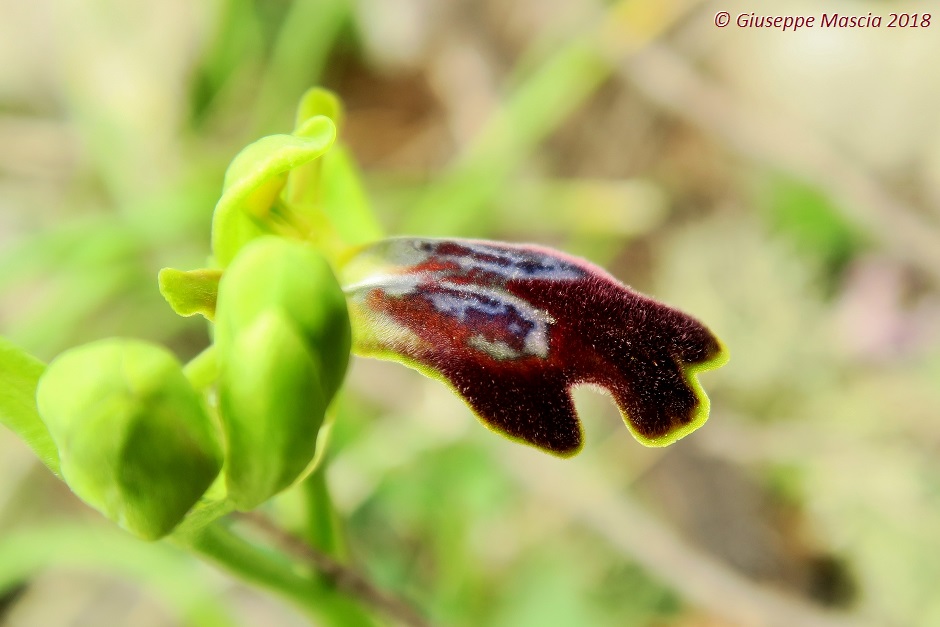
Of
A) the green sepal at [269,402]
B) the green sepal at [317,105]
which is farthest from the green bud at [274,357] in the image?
the green sepal at [317,105]

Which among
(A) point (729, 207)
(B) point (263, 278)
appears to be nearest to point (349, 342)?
(B) point (263, 278)

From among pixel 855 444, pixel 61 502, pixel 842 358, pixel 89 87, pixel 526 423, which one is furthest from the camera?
pixel 89 87

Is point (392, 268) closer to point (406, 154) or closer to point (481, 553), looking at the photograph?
point (481, 553)

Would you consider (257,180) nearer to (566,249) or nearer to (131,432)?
(131,432)

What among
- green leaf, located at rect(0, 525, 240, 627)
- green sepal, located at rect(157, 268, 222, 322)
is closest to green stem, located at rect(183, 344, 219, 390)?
green sepal, located at rect(157, 268, 222, 322)

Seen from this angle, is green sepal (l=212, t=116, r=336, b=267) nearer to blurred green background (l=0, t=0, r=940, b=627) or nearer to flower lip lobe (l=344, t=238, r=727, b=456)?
flower lip lobe (l=344, t=238, r=727, b=456)

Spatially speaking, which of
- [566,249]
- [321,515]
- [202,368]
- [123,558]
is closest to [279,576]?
[321,515]

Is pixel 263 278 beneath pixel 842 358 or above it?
beneath
